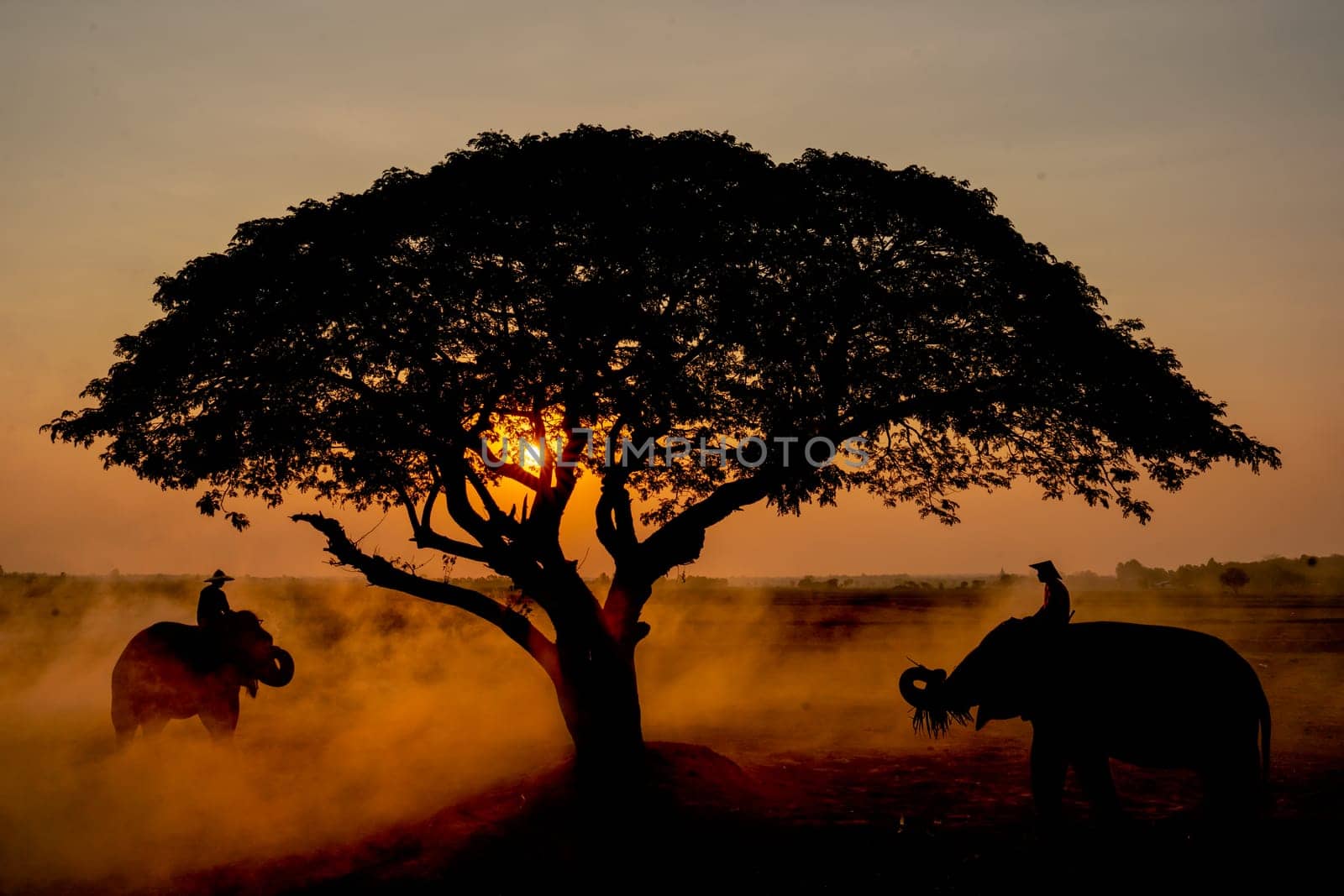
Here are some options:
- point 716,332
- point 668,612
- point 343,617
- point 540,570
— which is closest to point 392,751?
point 540,570

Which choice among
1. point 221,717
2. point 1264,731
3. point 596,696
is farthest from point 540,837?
point 1264,731

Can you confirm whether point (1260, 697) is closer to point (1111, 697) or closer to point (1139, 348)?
point (1111, 697)

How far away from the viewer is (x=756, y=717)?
2702 centimetres

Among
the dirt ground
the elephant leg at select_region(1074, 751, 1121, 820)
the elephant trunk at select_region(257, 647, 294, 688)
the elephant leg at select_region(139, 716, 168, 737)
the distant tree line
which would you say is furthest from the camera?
the distant tree line

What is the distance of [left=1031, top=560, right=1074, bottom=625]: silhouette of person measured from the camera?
42.9 feet

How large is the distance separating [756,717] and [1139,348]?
45.5 ft

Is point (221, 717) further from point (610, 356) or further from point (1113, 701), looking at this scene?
point (1113, 701)

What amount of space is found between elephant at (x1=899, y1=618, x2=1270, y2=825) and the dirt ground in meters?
0.67

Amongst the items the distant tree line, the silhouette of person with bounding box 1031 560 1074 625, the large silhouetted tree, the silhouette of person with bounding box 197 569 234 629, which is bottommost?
the distant tree line

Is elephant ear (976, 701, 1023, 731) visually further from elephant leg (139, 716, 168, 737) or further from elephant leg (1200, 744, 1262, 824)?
elephant leg (139, 716, 168, 737)

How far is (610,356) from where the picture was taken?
50.0ft

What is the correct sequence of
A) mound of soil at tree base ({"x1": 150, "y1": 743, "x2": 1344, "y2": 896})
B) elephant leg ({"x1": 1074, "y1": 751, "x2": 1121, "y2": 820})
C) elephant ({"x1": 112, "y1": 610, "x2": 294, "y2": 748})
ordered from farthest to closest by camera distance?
1. elephant ({"x1": 112, "y1": 610, "x2": 294, "y2": 748})
2. elephant leg ({"x1": 1074, "y1": 751, "x2": 1121, "y2": 820})
3. mound of soil at tree base ({"x1": 150, "y1": 743, "x2": 1344, "y2": 896})

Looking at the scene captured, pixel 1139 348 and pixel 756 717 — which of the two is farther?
pixel 756 717

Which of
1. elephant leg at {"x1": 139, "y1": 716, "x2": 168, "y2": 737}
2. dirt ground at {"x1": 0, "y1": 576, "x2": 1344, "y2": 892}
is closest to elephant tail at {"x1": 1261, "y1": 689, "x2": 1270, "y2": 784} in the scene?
dirt ground at {"x1": 0, "y1": 576, "x2": 1344, "y2": 892}
